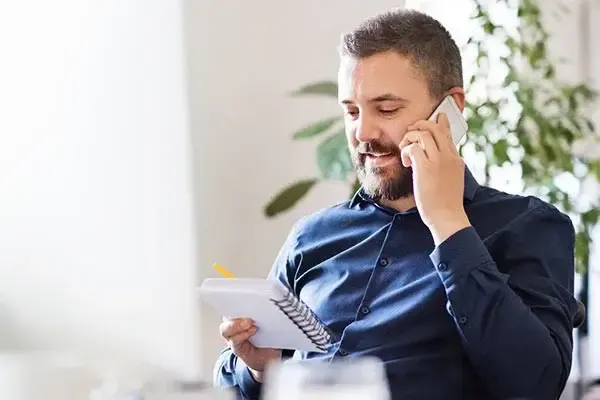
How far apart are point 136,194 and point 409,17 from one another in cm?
105

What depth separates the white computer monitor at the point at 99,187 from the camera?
221cm

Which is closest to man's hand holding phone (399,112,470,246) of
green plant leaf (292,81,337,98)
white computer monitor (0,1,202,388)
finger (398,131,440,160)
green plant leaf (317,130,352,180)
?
finger (398,131,440,160)

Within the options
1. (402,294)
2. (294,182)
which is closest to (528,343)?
(402,294)

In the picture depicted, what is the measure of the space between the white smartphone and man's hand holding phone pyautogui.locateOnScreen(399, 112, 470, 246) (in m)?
0.07

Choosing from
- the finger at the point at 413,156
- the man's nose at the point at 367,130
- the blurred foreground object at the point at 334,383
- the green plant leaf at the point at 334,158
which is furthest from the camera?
the green plant leaf at the point at 334,158

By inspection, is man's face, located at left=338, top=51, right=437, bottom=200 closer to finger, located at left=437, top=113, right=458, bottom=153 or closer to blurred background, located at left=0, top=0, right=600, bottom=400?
finger, located at left=437, top=113, right=458, bottom=153

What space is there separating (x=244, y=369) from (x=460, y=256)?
0.41 m

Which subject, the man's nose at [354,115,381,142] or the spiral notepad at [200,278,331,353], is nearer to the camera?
the spiral notepad at [200,278,331,353]

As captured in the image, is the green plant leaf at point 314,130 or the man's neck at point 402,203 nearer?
the man's neck at point 402,203

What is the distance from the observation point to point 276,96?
2.40m

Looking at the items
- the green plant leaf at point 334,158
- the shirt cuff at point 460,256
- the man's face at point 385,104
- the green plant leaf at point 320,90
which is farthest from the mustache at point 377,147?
the green plant leaf at point 320,90

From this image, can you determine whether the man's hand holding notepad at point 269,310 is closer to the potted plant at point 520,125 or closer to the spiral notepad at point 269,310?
the spiral notepad at point 269,310

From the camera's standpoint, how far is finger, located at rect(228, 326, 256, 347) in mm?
1255

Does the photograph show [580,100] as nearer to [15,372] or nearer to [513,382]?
[513,382]
